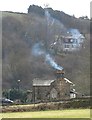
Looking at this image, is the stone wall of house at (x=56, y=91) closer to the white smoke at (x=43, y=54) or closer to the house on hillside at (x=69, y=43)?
the white smoke at (x=43, y=54)

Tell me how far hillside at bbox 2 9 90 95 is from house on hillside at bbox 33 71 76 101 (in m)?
18.2

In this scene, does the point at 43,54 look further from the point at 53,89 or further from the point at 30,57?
the point at 53,89

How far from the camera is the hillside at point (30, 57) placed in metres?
145

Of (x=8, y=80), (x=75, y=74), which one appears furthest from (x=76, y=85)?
(x=8, y=80)

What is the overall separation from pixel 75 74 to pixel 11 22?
184 feet

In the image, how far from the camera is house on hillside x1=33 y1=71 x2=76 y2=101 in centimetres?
10150

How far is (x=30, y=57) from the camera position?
16412 centimetres

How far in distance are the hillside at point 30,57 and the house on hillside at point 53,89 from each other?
59.6 feet

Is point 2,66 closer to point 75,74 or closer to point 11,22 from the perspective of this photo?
point 75,74

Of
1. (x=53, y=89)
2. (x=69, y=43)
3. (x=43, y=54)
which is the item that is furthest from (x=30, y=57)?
(x=53, y=89)

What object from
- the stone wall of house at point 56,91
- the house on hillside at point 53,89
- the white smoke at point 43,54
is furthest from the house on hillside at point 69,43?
the stone wall of house at point 56,91

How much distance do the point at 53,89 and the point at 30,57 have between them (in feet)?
207

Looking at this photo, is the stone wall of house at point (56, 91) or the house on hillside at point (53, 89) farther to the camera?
the house on hillside at point (53, 89)

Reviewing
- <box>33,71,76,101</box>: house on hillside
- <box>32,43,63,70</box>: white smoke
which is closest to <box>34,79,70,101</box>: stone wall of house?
<box>33,71,76,101</box>: house on hillside
